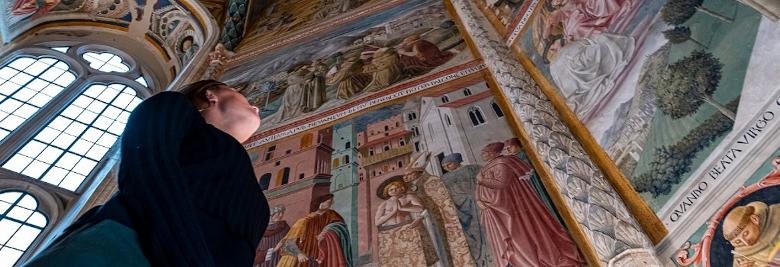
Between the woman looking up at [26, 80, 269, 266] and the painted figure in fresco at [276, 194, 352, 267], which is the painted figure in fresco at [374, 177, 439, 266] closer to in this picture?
the painted figure in fresco at [276, 194, 352, 267]

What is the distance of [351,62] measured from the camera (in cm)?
818

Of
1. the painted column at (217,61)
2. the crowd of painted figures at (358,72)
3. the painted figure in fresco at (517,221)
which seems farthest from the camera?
the painted column at (217,61)

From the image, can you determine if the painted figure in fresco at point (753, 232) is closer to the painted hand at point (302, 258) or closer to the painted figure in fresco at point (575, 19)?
the painted figure in fresco at point (575, 19)

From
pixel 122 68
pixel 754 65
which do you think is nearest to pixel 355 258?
pixel 754 65

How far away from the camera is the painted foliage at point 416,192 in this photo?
4.13 metres

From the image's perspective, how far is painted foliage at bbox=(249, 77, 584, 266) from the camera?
4133 millimetres

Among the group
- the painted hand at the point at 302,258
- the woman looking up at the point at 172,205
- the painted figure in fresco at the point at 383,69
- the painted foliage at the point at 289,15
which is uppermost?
the painted foliage at the point at 289,15

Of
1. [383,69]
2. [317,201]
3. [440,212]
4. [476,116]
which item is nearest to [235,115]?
[440,212]

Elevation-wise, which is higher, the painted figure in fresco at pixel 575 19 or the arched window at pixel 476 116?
the painted figure in fresco at pixel 575 19

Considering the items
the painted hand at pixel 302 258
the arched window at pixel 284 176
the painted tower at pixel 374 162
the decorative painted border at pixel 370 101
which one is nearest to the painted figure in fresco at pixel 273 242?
the painted hand at pixel 302 258

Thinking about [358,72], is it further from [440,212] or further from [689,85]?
[689,85]

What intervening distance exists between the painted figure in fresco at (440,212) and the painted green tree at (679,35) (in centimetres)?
208

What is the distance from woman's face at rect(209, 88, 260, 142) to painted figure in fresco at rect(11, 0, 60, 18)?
9828 millimetres

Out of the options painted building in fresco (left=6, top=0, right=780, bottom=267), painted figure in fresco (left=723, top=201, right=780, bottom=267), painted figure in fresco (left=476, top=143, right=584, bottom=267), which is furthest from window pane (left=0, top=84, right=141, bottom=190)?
painted figure in fresco (left=723, top=201, right=780, bottom=267)
